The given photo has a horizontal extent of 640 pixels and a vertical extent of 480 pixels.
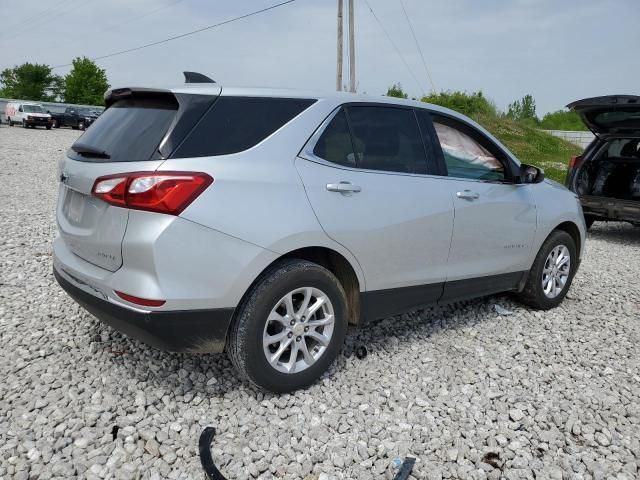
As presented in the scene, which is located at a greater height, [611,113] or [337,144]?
[611,113]

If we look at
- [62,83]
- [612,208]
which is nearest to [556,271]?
[612,208]

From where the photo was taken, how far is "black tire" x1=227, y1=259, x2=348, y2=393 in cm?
295

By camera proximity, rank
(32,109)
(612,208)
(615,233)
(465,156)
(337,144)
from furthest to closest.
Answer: (32,109) < (615,233) < (612,208) < (465,156) < (337,144)

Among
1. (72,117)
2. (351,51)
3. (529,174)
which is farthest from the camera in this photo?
(72,117)

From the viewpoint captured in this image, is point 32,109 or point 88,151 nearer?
point 88,151

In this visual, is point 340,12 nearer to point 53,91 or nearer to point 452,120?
point 452,120

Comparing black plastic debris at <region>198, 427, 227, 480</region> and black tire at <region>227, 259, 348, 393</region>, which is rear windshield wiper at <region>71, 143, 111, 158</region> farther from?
black plastic debris at <region>198, 427, 227, 480</region>

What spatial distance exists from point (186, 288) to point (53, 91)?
82.5 m

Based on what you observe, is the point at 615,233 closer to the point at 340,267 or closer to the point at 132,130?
the point at 340,267

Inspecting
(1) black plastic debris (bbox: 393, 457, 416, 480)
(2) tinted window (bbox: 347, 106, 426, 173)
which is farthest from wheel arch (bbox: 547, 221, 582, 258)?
(1) black plastic debris (bbox: 393, 457, 416, 480)

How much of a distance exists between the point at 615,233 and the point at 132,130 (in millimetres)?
9508

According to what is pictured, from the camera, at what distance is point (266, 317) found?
299 cm

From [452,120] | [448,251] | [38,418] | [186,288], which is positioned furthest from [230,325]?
[452,120]

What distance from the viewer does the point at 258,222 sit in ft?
9.39
